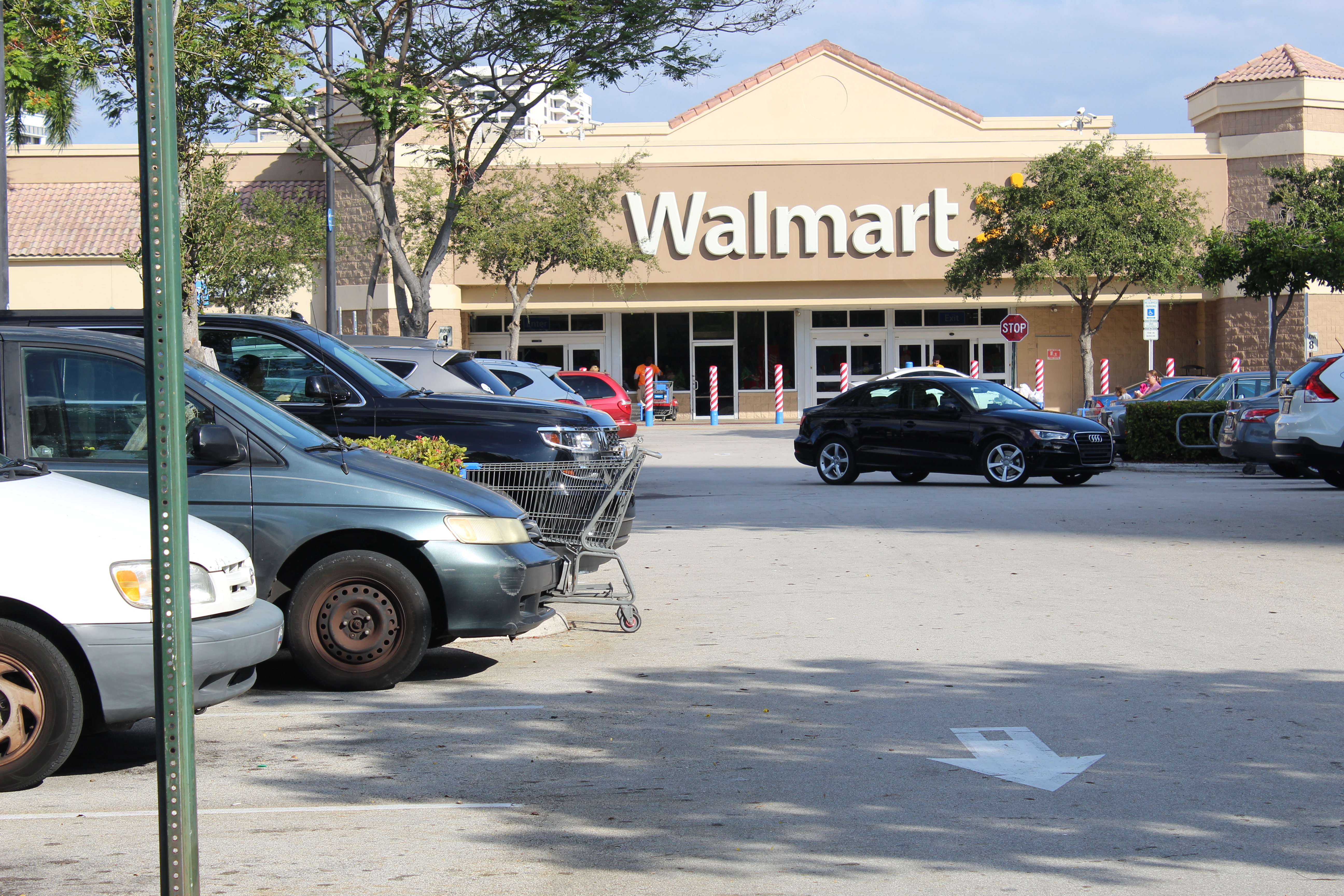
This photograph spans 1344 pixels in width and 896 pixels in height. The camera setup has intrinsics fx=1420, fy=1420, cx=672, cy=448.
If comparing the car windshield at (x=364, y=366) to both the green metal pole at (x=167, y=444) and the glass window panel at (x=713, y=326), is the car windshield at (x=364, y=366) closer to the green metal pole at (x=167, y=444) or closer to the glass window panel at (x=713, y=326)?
the green metal pole at (x=167, y=444)

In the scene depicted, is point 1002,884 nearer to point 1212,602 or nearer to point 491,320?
point 1212,602

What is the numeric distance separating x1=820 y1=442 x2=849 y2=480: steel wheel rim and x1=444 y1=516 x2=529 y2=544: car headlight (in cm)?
1344

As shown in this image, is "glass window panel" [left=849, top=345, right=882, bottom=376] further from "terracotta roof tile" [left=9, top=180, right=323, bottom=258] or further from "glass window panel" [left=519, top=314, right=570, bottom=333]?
"terracotta roof tile" [left=9, top=180, right=323, bottom=258]

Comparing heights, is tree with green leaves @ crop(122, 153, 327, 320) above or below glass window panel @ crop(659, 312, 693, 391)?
above

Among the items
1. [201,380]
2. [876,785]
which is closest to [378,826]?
[876,785]

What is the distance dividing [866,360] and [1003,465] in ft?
89.4

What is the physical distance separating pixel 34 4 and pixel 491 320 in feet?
106

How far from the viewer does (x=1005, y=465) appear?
64.4ft

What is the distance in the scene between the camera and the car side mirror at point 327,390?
32.1 ft

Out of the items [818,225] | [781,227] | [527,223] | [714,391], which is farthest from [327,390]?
[818,225]

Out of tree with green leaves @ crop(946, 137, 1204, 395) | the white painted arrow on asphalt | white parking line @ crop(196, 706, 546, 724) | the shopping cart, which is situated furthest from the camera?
the shopping cart

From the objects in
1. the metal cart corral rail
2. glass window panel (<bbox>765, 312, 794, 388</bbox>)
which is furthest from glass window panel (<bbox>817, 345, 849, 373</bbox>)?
the metal cart corral rail

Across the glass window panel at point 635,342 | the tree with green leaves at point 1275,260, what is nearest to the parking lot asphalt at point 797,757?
the tree with green leaves at point 1275,260

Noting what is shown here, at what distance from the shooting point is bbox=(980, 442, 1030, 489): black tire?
19562 millimetres
